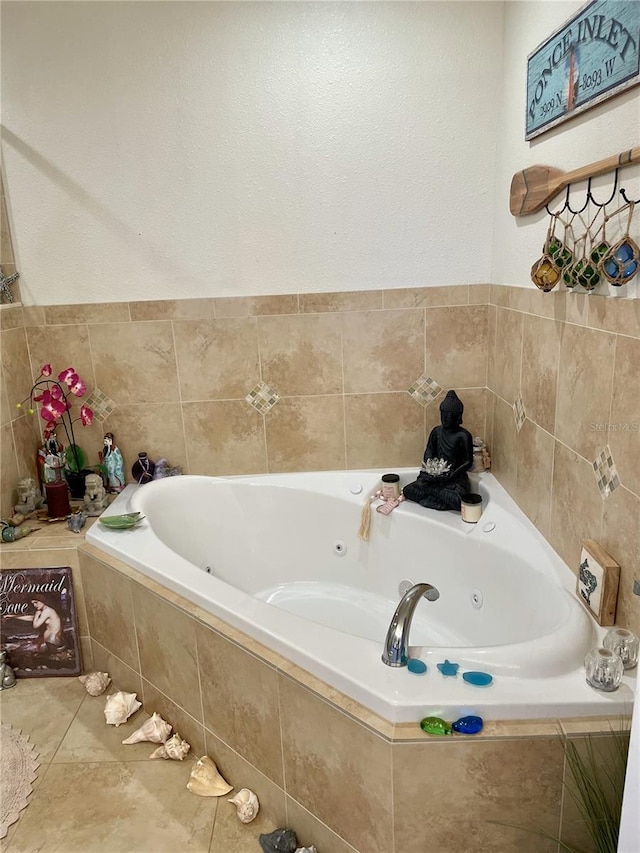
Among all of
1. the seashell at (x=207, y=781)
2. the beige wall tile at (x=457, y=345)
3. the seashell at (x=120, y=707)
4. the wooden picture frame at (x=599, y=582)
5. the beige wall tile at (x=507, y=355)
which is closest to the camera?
the wooden picture frame at (x=599, y=582)

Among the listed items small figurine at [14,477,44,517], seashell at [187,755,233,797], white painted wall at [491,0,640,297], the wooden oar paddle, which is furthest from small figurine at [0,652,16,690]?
the wooden oar paddle

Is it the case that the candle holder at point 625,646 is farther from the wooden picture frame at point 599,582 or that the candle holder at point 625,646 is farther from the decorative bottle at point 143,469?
the decorative bottle at point 143,469

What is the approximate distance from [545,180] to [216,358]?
1360 mm

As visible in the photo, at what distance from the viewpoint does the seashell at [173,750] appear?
1.76m

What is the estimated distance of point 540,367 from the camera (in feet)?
6.02

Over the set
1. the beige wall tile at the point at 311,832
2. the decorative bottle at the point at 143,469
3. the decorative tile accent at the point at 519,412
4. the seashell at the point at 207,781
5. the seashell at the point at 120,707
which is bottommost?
the seashell at the point at 207,781

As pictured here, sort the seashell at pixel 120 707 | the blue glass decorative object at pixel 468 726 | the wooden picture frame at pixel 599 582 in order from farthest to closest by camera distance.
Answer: the seashell at pixel 120 707, the wooden picture frame at pixel 599 582, the blue glass decorative object at pixel 468 726

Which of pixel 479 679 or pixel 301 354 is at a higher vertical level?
pixel 301 354

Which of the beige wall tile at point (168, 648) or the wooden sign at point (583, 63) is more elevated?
the wooden sign at point (583, 63)

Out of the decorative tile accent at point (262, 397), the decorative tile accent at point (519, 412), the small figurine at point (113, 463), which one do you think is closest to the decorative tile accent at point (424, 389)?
the decorative tile accent at point (519, 412)

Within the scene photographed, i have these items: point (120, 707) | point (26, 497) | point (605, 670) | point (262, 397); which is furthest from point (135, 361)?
point (605, 670)

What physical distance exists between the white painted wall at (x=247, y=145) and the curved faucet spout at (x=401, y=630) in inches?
51.9

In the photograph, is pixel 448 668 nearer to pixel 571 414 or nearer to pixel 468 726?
pixel 468 726

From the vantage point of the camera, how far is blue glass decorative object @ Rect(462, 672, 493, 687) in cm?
124
